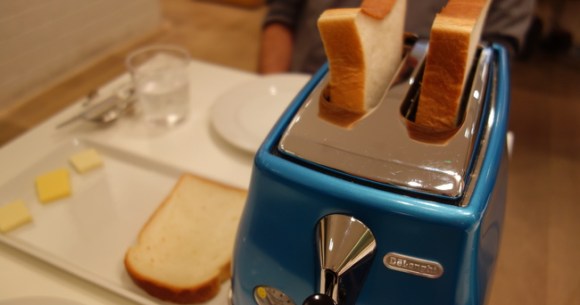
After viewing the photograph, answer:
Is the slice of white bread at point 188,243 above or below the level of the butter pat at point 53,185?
below

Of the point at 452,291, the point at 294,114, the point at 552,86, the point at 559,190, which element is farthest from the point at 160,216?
the point at 552,86

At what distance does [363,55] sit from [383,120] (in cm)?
7

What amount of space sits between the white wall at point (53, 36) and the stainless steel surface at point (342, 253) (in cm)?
95

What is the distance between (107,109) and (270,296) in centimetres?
57

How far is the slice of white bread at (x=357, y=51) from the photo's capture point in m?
0.45

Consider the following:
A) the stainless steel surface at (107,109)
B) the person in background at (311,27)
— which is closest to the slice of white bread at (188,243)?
the stainless steel surface at (107,109)

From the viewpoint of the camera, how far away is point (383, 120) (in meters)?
0.44

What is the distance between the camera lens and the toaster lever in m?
0.38

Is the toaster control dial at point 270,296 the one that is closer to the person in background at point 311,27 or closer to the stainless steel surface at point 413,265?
the stainless steel surface at point 413,265

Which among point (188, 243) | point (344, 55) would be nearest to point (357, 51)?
point (344, 55)

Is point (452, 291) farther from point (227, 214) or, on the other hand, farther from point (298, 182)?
point (227, 214)

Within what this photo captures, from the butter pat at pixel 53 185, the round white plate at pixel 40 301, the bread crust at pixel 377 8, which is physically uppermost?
the bread crust at pixel 377 8

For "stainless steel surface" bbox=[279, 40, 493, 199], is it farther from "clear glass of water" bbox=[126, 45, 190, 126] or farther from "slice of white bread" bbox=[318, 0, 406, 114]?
"clear glass of water" bbox=[126, 45, 190, 126]

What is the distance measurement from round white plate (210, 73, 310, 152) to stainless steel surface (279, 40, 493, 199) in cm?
35
